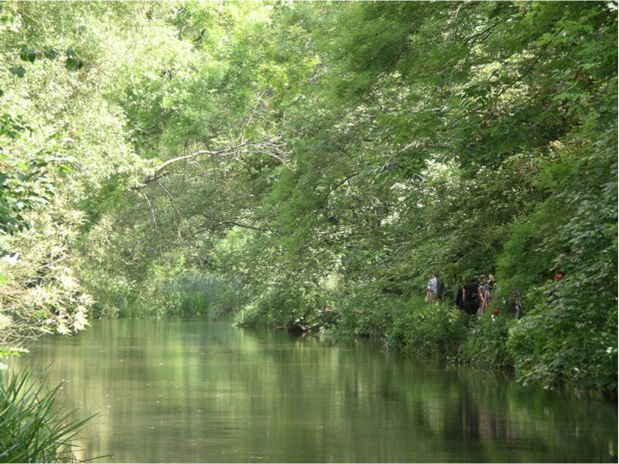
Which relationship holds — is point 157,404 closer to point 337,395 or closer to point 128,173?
point 337,395

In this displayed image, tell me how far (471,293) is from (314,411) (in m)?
10.9

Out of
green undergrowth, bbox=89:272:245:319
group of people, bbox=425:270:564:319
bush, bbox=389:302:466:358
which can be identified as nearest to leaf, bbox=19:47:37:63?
group of people, bbox=425:270:564:319

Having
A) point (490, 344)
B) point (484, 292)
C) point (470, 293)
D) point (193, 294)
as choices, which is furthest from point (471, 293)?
point (193, 294)

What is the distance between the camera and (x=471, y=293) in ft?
88.7

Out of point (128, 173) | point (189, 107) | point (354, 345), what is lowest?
point (354, 345)

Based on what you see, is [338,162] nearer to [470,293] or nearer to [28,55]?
[470,293]

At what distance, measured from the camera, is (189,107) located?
2872 cm

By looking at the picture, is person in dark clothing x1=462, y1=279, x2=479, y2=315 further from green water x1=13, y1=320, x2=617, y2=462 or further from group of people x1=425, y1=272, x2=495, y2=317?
green water x1=13, y1=320, x2=617, y2=462

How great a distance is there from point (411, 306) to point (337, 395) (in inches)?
382

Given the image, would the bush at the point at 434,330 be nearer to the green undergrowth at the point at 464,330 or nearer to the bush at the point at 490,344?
the green undergrowth at the point at 464,330

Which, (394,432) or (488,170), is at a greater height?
(488,170)

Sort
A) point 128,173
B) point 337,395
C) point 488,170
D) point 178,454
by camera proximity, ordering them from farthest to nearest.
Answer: point 128,173 → point 488,170 → point 337,395 → point 178,454

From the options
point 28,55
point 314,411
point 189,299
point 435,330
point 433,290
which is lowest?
point 314,411

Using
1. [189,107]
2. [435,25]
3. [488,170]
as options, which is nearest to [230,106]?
[189,107]
